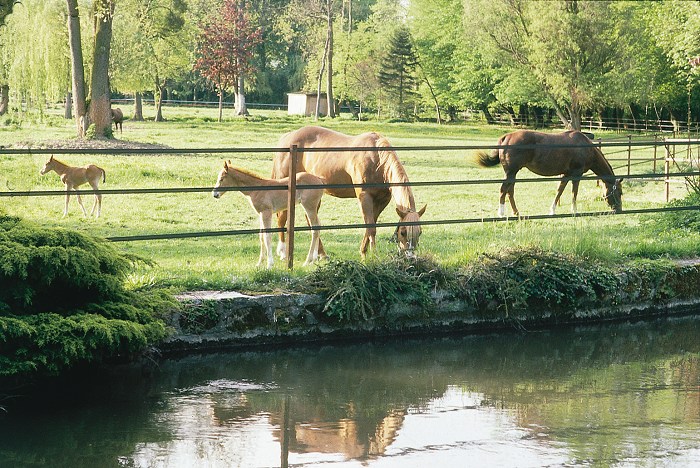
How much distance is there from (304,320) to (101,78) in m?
23.6

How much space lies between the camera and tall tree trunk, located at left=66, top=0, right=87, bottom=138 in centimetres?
2872

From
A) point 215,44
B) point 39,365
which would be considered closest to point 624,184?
point 39,365

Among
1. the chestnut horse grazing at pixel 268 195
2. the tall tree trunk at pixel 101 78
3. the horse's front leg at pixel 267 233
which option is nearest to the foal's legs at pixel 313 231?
the chestnut horse grazing at pixel 268 195

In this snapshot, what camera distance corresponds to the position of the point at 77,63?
29.0m

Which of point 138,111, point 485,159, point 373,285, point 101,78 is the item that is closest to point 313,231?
point 373,285

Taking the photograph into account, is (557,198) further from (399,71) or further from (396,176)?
(399,71)

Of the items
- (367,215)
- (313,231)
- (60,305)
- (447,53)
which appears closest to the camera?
(60,305)

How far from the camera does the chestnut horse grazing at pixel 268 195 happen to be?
941 cm

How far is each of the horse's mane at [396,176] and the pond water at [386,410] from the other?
5.80 feet

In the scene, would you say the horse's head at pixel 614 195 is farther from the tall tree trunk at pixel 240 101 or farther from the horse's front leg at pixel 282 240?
the tall tree trunk at pixel 240 101

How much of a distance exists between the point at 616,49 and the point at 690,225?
36.4 meters

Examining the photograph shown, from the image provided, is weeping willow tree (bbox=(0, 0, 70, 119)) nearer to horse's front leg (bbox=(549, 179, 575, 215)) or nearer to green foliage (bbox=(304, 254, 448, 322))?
horse's front leg (bbox=(549, 179, 575, 215))

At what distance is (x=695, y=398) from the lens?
680 cm

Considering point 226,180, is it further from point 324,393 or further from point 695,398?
point 695,398
